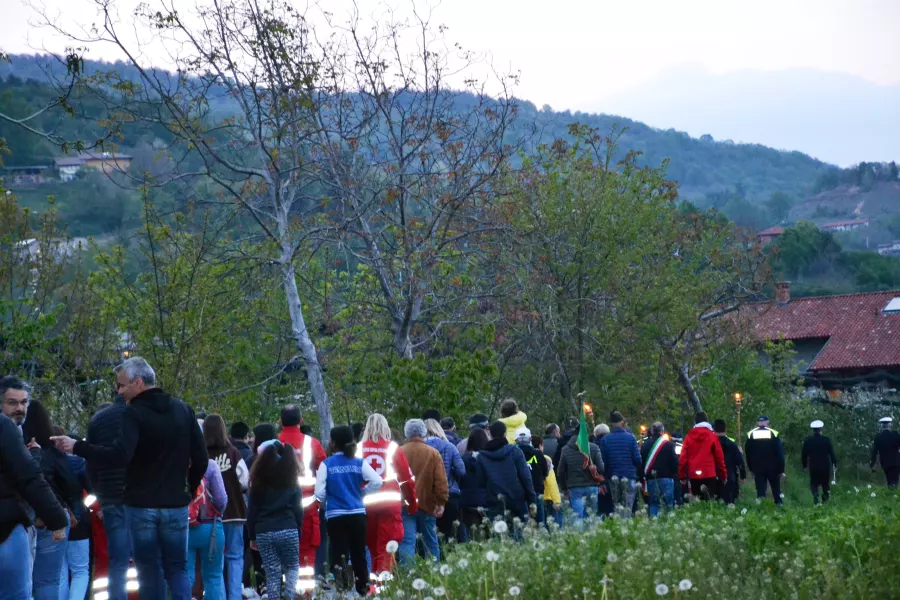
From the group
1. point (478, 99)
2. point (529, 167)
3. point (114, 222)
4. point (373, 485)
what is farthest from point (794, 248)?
point (373, 485)

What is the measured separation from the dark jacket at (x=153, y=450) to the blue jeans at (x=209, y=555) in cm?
284

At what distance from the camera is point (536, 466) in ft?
53.3

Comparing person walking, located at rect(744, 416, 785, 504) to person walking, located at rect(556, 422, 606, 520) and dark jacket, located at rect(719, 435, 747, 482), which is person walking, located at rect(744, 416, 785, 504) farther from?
person walking, located at rect(556, 422, 606, 520)

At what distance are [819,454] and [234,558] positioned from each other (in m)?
14.6

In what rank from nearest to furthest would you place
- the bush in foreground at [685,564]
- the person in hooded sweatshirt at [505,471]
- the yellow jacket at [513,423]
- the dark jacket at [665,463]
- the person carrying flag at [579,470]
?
1. the bush in foreground at [685,564]
2. the person in hooded sweatshirt at [505,471]
3. the yellow jacket at [513,423]
4. the person carrying flag at [579,470]
5. the dark jacket at [665,463]

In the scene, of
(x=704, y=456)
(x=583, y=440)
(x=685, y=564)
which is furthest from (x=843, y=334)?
(x=685, y=564)

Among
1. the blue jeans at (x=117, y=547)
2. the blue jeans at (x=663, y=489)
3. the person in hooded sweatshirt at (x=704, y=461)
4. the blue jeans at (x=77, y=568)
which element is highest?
the blue jeans at (x=117, y=547)

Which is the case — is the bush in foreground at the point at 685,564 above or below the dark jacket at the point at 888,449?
above

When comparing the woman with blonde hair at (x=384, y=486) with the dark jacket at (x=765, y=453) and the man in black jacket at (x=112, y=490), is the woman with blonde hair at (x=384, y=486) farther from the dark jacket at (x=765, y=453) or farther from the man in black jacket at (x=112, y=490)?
the dark jacket at (x=765, y=453)

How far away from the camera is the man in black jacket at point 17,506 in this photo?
721cm

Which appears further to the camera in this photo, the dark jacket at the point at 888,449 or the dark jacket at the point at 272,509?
the dark jacket at the point at 888,449

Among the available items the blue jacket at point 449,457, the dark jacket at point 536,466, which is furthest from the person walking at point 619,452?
the blue jacket at point 449,457

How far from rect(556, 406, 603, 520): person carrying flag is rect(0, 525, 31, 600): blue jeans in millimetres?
11314

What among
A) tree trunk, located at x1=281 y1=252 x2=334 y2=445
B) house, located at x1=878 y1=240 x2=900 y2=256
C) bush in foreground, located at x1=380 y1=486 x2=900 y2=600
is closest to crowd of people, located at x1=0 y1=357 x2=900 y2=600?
bush in foreground, located at x1=380 y1=486 x2=900 y2=600
